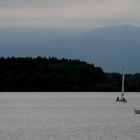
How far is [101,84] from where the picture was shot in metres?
193

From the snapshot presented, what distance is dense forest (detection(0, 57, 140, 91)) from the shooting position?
188 meters

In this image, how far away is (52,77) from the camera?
188 m

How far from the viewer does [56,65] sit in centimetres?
19750

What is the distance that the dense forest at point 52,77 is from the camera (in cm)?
18762
